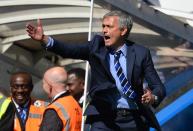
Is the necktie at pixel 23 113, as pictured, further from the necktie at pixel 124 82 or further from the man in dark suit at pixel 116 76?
the necktie at pixel 124 82

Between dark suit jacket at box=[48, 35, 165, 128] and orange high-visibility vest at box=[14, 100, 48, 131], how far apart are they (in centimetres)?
114

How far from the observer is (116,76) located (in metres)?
4.45

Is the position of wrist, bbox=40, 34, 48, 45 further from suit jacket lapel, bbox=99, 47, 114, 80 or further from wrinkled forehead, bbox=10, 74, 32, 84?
wrinkled forehead, bbox=10, 74, 32, 84

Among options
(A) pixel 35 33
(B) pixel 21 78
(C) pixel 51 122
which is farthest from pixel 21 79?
(A) pixel 35 33

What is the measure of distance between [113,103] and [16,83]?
1563 mm

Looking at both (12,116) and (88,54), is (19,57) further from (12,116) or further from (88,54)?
(88,54)

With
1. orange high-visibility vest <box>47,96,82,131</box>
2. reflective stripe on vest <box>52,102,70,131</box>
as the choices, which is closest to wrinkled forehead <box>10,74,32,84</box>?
orange high-visibility vest <box>47,96,82,131</box>

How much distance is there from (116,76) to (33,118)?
1.41m

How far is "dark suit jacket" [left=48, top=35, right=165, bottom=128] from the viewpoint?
4434 mm

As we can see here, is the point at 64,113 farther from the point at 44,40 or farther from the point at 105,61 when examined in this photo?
the point at 44,40

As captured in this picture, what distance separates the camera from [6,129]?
543 cm

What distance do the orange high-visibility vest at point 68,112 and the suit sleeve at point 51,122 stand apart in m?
0.03

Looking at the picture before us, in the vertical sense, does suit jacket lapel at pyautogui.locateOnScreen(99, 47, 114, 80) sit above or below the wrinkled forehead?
above

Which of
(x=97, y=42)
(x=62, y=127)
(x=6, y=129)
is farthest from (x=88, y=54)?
(x=6, y=129)
